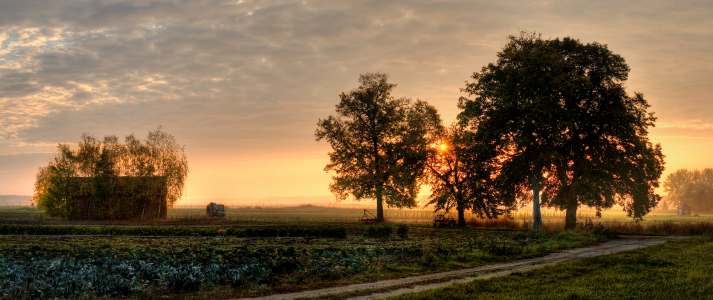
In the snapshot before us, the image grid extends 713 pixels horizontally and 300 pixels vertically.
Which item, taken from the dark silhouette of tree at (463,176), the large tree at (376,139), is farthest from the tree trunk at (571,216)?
the large tree at (376,139)

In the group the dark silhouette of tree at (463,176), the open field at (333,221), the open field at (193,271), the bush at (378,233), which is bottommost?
the open field at (333,221)

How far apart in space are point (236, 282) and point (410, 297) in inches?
202

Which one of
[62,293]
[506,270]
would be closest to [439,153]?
[506,270]

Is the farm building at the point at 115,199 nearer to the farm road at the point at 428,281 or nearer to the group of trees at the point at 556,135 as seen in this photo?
the group of trees at the point at 556,135

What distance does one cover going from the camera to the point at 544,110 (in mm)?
35062

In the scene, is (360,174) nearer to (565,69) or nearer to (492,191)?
(492,191)

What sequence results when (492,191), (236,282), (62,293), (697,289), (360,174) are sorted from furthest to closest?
(360,174), (492,191), (236,282), (697,289), (62,293)

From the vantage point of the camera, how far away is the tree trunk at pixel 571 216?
39.0 metres

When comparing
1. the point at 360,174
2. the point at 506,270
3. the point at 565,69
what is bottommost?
the point at 506,270

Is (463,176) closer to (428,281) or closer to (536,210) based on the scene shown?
(536,210)

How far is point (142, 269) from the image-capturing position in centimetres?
1291

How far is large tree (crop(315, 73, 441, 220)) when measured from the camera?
52188mm

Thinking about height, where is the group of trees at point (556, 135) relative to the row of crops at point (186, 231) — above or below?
above

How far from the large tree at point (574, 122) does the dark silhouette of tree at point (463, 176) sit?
214cm
